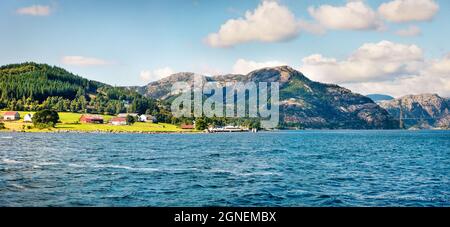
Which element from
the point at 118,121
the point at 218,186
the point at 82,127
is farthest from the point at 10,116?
the point at 218,186

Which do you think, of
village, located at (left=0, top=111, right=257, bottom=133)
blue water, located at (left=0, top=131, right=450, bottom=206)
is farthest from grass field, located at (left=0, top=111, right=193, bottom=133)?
blue water, located at (left=0, top=131, right=450, bottom=206)

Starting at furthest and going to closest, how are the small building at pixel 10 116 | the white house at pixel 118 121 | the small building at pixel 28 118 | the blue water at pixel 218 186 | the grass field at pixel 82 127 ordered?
the white house at pixel 118 121
the small building at pixel 10 116
the small building at pixel 28 118
the grass field at pixel 82 127
the blue water at pixel 218 186

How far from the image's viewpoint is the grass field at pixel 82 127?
141087 millimetres

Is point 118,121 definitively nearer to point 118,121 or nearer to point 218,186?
point 118,121

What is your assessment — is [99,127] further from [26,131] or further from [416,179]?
[416,179]

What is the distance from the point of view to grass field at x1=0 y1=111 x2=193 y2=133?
14109 centimetres

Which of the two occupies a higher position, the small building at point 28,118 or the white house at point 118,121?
the small building at point 28,118

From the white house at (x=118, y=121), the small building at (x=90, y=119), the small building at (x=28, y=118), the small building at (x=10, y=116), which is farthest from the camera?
the white house at (x=118, y=121)

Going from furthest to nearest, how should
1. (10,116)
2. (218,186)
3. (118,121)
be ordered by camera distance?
(118,121)
(10,116)
(218,186)

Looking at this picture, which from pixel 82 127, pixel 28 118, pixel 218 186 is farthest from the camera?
pixel 82 127

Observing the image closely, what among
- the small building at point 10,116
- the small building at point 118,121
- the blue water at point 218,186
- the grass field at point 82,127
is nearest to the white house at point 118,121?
the small building at point 118,121

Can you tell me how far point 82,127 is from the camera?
5994 inches

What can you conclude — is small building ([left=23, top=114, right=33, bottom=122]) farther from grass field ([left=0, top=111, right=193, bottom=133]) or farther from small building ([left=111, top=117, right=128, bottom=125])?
small building ([left=111, top=117, right=128, bottom=125])

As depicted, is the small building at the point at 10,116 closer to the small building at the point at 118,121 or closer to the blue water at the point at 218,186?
the small building at the point at 118,121
